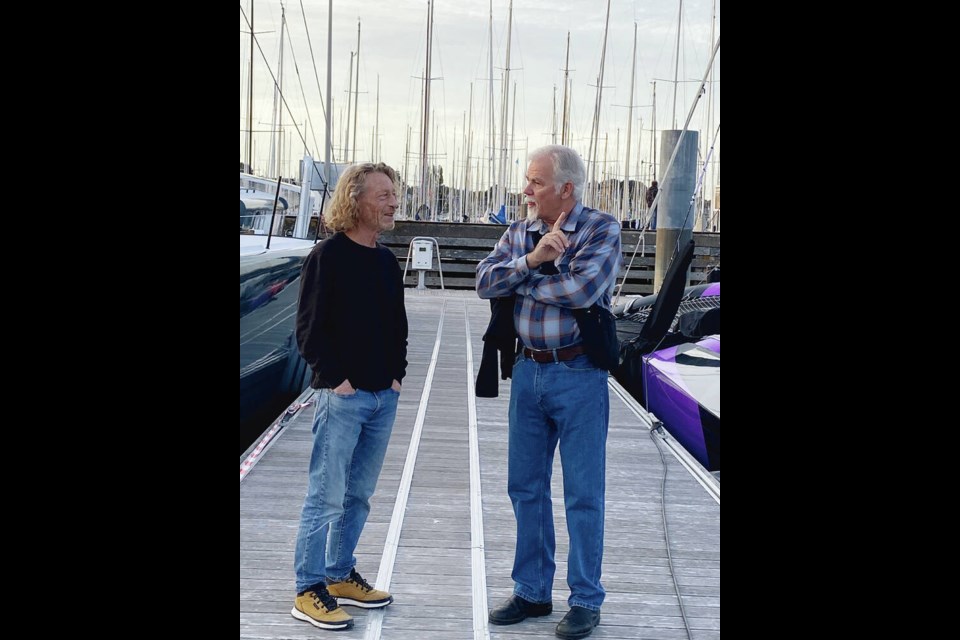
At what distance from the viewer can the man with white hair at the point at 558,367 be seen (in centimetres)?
329

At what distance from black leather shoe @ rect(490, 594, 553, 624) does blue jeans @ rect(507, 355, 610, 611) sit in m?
0.03

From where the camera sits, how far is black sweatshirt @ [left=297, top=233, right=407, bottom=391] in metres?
3.26

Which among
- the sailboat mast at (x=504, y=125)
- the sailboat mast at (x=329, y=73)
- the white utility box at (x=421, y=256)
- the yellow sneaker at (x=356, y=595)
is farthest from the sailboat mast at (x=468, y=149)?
the yellow sneaker at (x=356, y=595)

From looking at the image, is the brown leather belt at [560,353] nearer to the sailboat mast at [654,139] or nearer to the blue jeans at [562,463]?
the blue jeans at [562,463]

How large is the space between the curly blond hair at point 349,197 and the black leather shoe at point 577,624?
1.53 metres

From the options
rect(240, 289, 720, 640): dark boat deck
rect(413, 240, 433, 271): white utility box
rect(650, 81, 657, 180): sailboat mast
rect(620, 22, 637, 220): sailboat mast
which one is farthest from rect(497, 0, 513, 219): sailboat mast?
rect(240, 289, 720, 640): dark boat deck

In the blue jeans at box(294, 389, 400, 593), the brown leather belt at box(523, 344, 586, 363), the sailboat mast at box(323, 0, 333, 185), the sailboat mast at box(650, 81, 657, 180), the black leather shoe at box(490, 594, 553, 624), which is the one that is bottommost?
the black leather shoe at box(490, 594, 553, 624)

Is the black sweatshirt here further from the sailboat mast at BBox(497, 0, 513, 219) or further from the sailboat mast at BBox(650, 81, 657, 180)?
the sailboat mast at BBox(650, 81, 657, 180)
